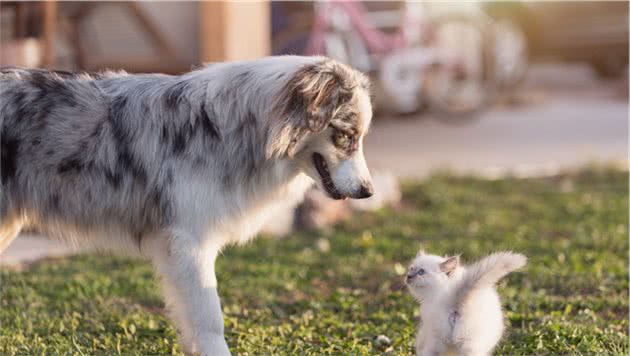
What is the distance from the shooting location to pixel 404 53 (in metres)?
11.8

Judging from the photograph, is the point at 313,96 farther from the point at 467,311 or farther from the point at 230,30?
the point at 230,30

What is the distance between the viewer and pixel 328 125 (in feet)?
14.2

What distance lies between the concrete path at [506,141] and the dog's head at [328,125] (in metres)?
3.28

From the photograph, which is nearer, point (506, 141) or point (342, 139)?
point (342, 139)

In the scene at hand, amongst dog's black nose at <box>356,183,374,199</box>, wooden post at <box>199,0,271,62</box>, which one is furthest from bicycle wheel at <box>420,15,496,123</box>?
dog's black nose at <box>356,183,374,199</box>

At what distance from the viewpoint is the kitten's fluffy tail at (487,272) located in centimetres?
384

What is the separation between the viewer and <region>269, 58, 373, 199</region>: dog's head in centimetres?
421

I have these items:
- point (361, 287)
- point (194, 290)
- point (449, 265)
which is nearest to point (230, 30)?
point (361, 287)

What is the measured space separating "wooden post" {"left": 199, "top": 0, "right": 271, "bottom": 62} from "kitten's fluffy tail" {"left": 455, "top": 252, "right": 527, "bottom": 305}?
15.8 ft

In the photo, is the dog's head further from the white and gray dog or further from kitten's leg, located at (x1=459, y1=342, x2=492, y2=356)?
kitten's leg, located at (x1=459, y1=342, x2=492, y2=356)

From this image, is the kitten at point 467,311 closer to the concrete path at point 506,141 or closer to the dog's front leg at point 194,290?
the dog's front leg at point 194,290

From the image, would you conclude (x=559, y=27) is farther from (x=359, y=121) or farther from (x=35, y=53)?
(x=359, y=121)

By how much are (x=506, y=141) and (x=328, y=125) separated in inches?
313

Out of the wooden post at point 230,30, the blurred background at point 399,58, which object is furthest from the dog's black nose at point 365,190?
the wooden post at point 230,30
